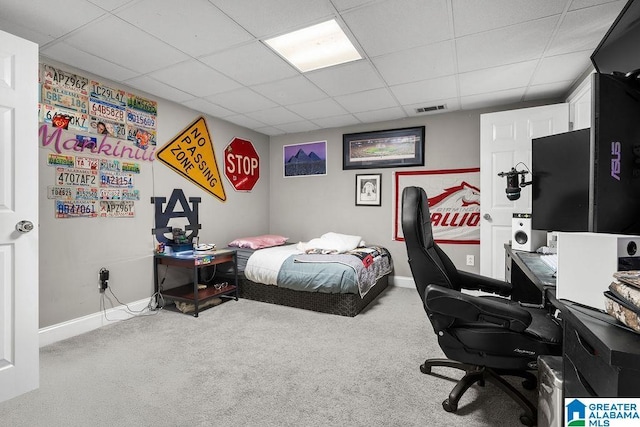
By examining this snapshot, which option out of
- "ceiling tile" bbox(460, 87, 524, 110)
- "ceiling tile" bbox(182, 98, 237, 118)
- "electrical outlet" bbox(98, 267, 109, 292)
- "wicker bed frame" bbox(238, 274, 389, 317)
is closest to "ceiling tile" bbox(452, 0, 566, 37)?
"ceiling tile" bbox(460, 87, 524, 110)

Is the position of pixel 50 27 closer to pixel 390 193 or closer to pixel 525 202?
pixel 390 193

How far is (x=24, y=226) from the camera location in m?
1.70

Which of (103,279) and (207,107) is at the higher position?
(207,107)

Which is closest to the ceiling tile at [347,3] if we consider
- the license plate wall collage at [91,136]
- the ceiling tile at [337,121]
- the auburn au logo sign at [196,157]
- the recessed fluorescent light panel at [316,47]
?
the recessed fluorescent light panel at [316,47]

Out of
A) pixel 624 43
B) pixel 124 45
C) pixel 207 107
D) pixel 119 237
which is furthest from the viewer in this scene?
pixel 207 107

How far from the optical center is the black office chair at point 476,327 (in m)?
1.33

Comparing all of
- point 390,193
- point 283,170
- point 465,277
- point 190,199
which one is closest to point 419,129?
point 390,193

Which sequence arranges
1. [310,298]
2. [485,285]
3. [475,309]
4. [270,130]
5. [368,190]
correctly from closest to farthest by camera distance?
[475,309] < [485,285] < [310,298] < [368,190] < [270,130]

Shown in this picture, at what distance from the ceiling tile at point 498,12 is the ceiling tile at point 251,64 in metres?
1.36

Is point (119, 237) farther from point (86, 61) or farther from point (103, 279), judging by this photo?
point (86, 61)

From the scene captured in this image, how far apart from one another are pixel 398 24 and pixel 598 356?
205 centimetres

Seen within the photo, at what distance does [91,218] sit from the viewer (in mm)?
2682

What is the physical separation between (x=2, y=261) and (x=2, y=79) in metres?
1.02

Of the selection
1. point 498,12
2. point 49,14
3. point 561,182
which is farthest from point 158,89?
point 561,182
